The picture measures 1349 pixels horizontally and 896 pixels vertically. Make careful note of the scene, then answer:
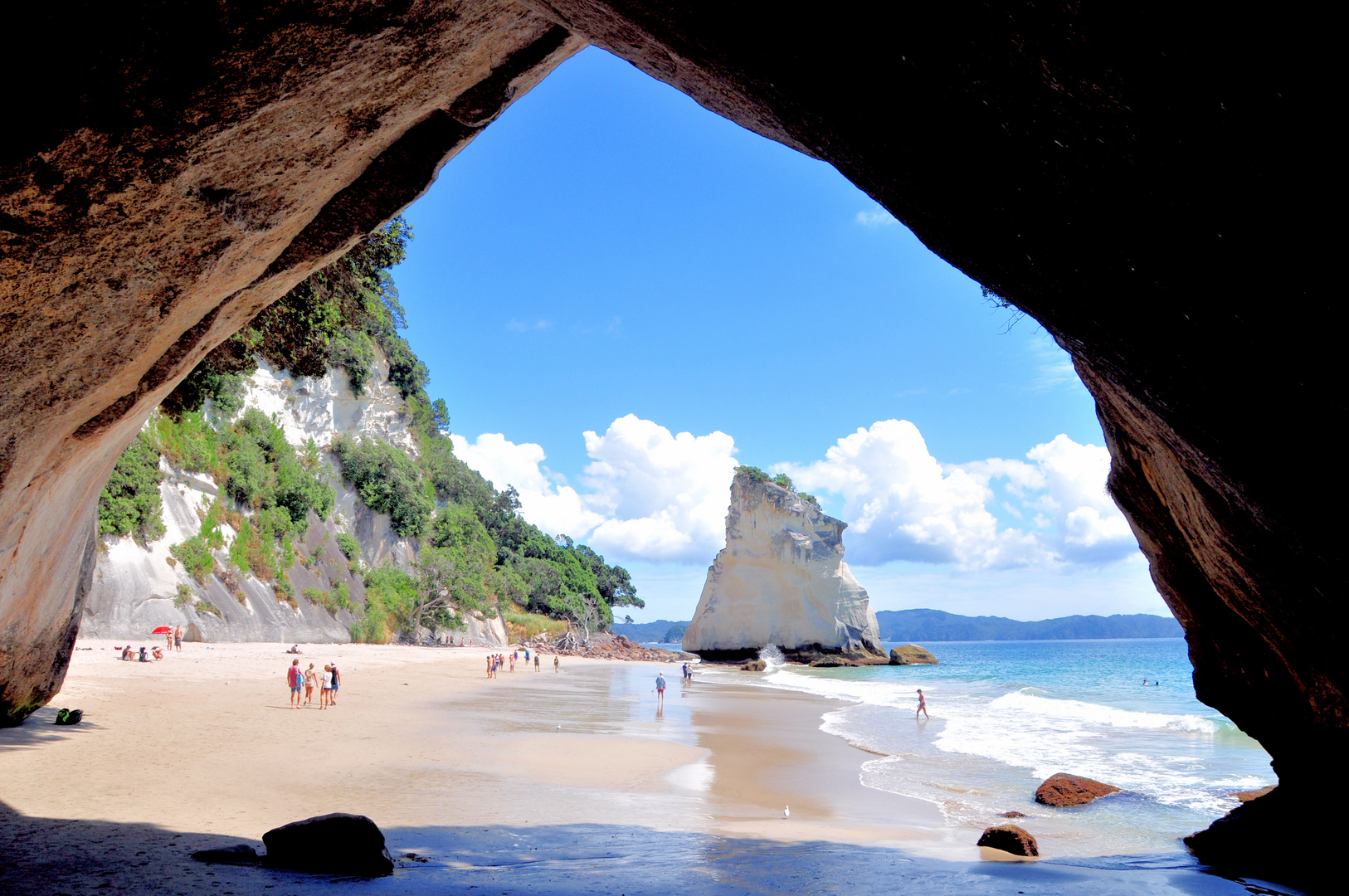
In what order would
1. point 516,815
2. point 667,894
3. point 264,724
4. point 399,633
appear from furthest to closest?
point 399,633 → point 264,724 → point 516,815 → point 667,894

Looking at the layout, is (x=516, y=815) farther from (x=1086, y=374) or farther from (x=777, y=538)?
(x=777, y=538)

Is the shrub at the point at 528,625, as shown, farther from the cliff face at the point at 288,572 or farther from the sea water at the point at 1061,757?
the sea water at the point at 1061,757

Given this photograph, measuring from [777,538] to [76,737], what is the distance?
4628 cm

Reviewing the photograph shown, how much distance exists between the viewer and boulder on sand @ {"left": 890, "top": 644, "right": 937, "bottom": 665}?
56250 mm

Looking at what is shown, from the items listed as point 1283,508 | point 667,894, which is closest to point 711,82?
point 1283,508

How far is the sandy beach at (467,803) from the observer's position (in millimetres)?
5586

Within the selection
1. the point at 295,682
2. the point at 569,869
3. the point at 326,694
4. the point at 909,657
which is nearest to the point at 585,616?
the point at 909,657

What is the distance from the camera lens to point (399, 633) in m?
39.9

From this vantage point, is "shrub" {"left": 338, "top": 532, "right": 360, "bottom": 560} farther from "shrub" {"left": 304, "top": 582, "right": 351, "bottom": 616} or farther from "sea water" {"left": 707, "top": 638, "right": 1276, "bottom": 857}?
"sea water" {"left": 707, "top": 638, "right": 1276, "bottom": 857}

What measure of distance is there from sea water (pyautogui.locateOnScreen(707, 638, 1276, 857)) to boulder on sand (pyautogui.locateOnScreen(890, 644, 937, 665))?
80.5 ft

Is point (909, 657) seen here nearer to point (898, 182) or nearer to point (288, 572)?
point (288, 572)

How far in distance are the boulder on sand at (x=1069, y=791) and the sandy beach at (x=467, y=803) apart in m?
1.89

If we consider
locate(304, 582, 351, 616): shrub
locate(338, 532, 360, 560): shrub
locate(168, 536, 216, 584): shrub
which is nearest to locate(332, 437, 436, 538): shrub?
locate(338, 532, 360, 560): shrub

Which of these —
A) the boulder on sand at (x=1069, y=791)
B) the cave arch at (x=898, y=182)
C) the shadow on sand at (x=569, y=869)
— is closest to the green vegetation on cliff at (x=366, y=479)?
the cave arch at (x=898, y=182)
